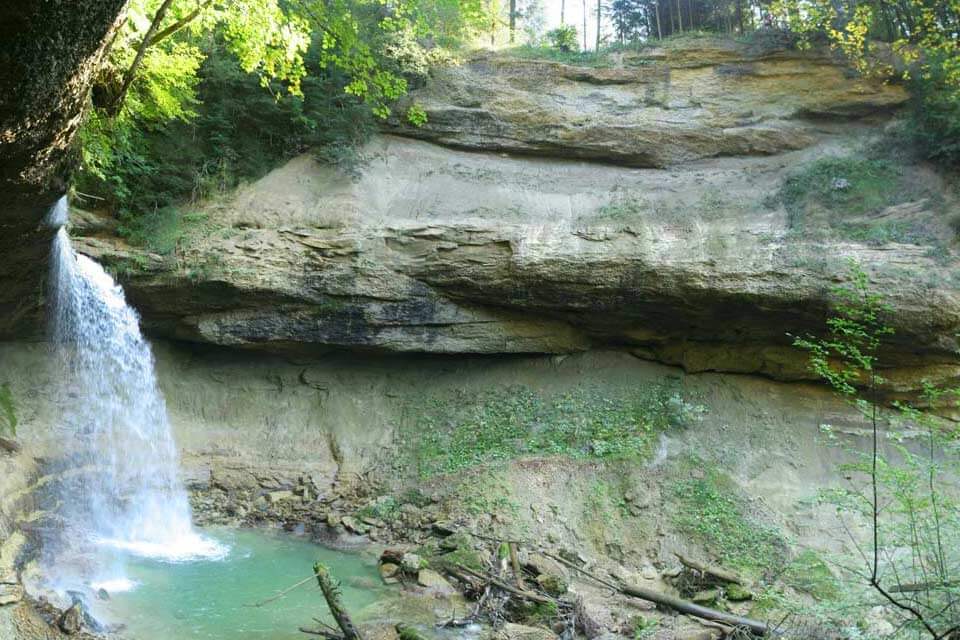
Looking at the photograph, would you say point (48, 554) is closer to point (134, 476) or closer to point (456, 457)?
point (134, 476)

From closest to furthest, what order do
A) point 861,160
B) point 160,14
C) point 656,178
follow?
point 160,14 < point 861,160 < point 656,178

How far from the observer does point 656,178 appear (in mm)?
16359

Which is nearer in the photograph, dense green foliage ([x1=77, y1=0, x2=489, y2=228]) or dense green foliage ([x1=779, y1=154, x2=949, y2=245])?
dense green foliage ([x1=77, y1=0, x2=489, y2=228])

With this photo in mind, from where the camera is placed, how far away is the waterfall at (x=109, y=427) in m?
11.4

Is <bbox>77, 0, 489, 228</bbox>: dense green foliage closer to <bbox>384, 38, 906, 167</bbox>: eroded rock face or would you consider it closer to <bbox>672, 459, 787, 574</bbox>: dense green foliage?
<bbox>384, 38, 906, 167</bbox>: eroded rock face

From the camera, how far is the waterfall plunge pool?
26.7 feet

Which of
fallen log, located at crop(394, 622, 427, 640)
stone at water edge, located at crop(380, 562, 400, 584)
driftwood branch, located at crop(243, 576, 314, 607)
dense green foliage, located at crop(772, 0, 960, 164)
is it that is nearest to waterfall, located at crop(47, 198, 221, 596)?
driftwood branch, located at crop(243, 576, 314, 607)

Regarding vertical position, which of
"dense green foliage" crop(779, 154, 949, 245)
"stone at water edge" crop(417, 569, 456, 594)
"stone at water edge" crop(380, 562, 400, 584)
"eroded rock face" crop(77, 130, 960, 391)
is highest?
"dense green foliage" crop(779, 154, 949, 245)

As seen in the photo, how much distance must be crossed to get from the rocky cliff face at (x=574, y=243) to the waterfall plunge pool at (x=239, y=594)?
16.1 feet

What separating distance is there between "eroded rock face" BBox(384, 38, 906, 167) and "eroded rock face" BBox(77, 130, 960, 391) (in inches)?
56.2

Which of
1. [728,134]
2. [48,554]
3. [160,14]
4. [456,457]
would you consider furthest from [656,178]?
[48,554]

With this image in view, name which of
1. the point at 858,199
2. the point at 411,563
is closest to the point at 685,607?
the point at 411,563

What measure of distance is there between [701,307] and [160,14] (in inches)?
413

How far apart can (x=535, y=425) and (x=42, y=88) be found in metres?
11.0
